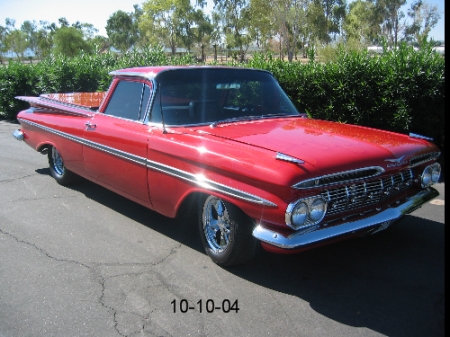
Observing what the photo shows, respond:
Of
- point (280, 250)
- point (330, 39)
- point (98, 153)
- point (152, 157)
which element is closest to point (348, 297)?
point (280, 250)

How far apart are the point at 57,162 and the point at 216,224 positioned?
3.42 meters

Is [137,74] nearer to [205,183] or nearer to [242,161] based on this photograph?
[205,183]

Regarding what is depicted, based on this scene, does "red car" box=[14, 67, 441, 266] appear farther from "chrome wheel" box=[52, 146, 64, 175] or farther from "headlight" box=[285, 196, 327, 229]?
"chrome wheel" box=[52, 146, 64, 175]

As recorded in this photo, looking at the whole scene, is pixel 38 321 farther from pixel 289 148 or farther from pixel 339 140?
pixel 339 140

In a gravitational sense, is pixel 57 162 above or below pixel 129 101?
below

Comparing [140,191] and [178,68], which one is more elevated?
[178,68]

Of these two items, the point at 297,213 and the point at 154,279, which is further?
the point at 154,279

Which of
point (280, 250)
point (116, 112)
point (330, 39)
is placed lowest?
point (280, 250)

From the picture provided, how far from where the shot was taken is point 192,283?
144 inches

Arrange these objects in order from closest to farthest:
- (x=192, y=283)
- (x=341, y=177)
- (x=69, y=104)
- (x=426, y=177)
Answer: (x=341, y=177) < (x=192, y=283) < (x=426, y=177) < (x=69, y=104)

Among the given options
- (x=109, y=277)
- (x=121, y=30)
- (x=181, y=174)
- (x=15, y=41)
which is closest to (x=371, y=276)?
(x=181, y=174)

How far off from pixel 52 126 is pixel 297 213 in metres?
3.96

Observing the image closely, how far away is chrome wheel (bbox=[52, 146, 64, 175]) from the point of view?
6404mm

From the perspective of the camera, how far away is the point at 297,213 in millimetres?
3242
